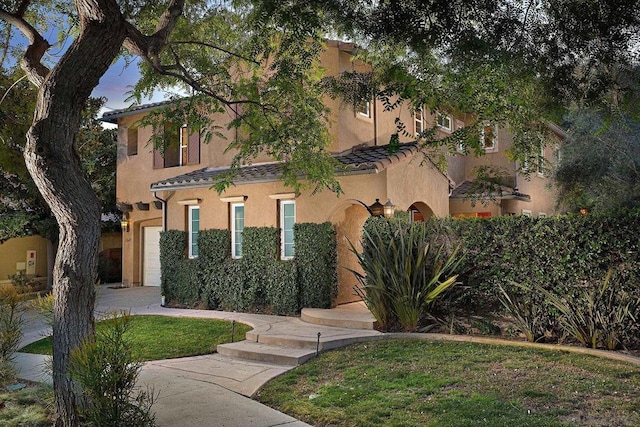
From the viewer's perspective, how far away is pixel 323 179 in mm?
9828

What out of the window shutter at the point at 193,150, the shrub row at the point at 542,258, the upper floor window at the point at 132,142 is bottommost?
the shrub row at the point at 542,258

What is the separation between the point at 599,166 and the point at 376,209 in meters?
8.25

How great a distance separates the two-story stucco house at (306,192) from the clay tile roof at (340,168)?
0.03 metres

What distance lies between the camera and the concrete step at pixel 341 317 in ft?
34.8

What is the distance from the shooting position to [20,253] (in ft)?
72.5

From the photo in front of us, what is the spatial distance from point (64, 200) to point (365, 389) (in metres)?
4.11

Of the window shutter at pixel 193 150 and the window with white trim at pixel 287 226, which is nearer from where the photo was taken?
the window with white trim at pixel 287 226

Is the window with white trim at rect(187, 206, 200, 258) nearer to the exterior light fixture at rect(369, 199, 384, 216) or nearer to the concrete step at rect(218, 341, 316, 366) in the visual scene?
the exterior light fixture at rect(369, 199, 384, 216)

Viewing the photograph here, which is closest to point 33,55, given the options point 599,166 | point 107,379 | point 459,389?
point 107,379

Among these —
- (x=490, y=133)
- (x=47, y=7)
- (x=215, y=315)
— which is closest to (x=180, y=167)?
(x=215, y=315)

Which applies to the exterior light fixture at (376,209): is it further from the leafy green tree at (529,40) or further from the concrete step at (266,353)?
the leafy green tree at (529,40)

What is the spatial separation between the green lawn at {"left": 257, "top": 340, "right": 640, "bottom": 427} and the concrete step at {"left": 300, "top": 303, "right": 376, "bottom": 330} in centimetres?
203

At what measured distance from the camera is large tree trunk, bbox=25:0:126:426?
205 inches

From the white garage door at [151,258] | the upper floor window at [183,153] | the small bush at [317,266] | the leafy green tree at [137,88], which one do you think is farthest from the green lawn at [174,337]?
the white garage door at [151,258]
